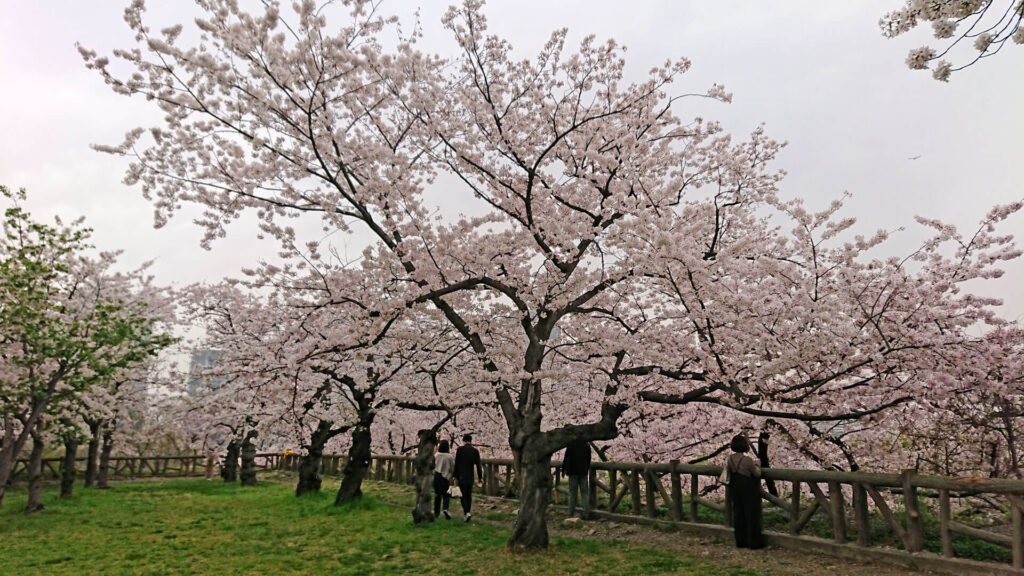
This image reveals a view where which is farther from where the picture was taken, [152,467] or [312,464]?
[152,467]

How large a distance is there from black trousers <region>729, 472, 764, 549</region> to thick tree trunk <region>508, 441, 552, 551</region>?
9.60ft

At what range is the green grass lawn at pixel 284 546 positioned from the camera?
8477 millimetres

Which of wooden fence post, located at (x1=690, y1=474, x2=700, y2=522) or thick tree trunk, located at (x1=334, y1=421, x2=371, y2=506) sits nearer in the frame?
wooden fence post, located at (x1=690, y1=474, x2=700, y2=522)

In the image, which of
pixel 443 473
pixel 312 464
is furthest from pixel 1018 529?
pixel 312 464

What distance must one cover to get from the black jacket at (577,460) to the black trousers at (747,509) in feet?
12.3

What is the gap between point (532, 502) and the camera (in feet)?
30.9

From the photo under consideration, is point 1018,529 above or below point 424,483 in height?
above

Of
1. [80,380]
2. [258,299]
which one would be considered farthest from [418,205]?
[258,299]

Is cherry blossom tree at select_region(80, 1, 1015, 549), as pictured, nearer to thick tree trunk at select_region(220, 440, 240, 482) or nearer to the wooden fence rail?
the wooden fence rail

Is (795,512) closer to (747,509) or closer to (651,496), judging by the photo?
(747,509)

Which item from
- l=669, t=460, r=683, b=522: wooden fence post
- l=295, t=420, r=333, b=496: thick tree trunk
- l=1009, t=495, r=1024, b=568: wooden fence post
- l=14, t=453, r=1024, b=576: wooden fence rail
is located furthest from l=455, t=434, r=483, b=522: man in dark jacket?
l=1009, t=495, r=1024, b=568: wooden fence post

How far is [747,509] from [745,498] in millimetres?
163

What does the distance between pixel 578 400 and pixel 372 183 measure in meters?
8.60

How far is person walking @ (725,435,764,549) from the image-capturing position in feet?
29.3
